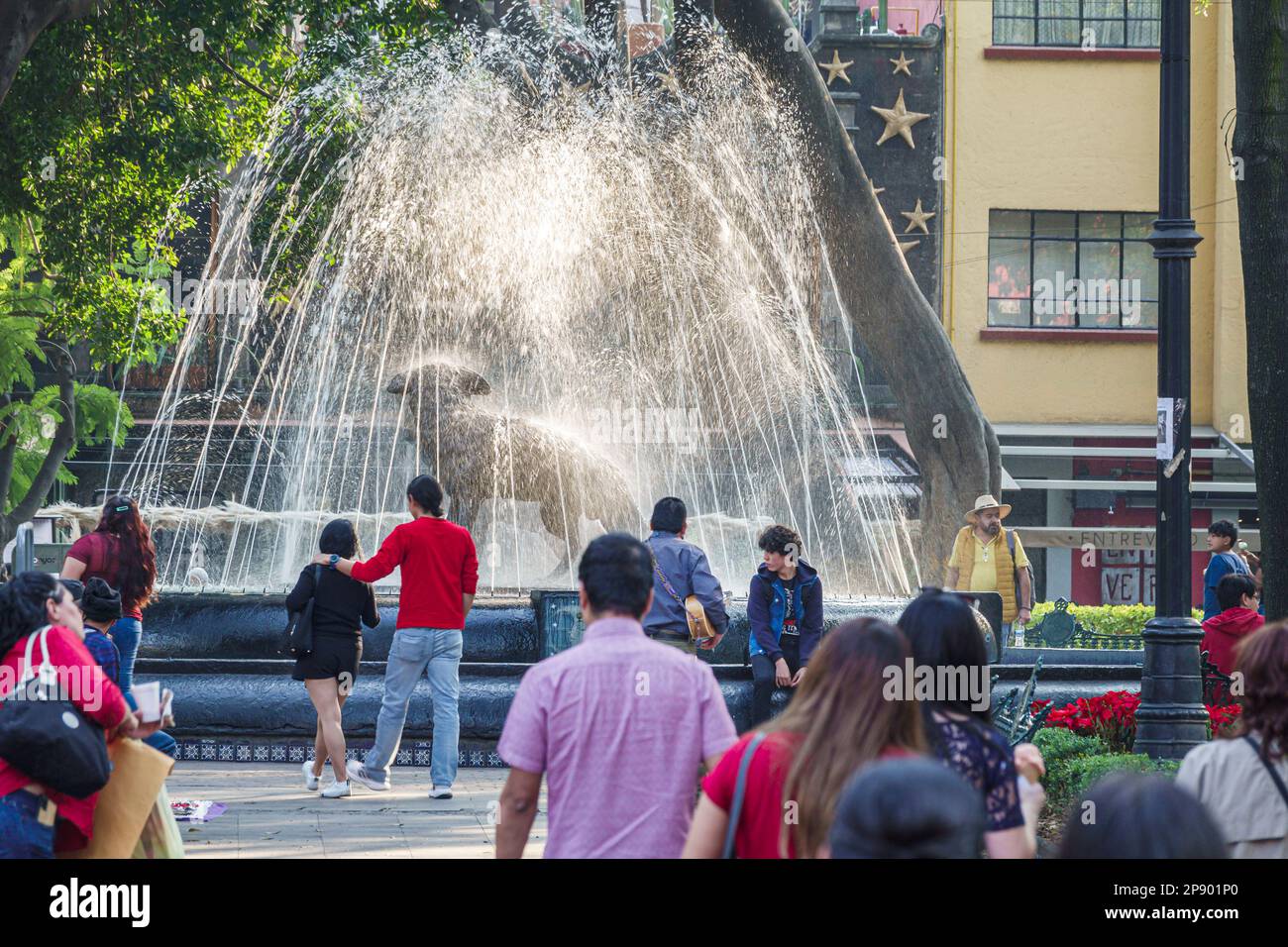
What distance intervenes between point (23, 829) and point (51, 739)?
0.26m

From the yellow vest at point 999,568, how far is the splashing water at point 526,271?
265 cm

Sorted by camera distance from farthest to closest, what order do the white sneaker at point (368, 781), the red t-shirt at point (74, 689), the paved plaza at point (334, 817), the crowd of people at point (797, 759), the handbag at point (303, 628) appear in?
the white sneaker at point (368, 781) → the handbag at point (303, 628) → the paved plaza at point (334, 817) → the red t-shirt at point (74, 689) → the crowd of people at point (797, 759)

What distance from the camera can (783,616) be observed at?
29.0 feet

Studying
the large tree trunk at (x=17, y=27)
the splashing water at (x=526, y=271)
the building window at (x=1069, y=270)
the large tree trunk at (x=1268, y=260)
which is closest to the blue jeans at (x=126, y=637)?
the splashing water at (x=526, y=271)

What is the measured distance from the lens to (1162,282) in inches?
348

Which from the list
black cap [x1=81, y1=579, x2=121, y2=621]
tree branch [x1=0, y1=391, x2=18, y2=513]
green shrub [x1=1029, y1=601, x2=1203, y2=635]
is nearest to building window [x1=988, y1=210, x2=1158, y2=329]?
green shrub [x1=1029, y1=601, x2=1203, y2=635]

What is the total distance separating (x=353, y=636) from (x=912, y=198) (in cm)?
2137

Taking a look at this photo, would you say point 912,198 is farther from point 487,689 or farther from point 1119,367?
point 487,689

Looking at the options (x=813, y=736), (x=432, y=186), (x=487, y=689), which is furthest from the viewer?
(x=432, y=186)

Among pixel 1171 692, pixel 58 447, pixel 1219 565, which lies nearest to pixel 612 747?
pixel 1171 692

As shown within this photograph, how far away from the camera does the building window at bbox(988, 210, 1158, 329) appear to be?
2827 cm

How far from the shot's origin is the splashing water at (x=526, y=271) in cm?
1323

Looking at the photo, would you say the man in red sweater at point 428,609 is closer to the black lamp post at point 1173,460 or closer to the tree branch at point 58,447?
the black lamp post at point 1173,460
